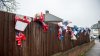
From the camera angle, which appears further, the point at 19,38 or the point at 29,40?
the point at 29,40

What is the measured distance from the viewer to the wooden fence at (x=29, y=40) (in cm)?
570

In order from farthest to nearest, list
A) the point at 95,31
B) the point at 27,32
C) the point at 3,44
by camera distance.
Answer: the point at 95,31 → the point at 27,32 → the point at 3,44

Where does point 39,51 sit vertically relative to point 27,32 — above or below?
below

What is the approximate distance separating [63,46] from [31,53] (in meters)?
5.95

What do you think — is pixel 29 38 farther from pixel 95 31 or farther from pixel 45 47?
pixel 95 31

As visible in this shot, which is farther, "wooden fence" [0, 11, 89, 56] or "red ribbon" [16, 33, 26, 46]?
"red ribbon" [16, 33, 26, 46]

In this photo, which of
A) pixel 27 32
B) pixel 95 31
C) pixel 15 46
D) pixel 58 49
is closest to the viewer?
pixel 15 46

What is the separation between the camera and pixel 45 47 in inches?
365

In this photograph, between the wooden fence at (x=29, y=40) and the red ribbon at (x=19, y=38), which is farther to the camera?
the red ribbon at (x=19, y=38)

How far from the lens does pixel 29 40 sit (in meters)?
7.30

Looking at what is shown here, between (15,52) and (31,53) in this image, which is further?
(31,53)

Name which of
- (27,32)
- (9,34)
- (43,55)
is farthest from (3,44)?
(43,55)

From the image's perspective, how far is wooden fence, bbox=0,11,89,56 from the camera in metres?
5.70

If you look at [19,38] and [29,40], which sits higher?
[19,38]
